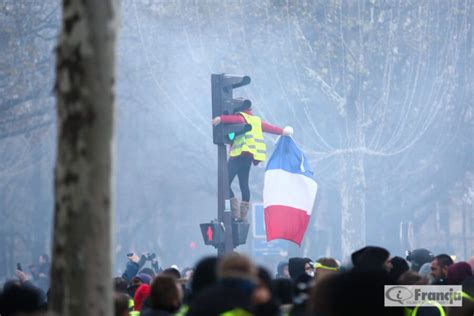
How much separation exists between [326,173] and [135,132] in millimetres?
6524

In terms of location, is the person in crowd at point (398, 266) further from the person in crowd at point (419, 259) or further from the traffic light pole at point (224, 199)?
the traffic light pole at point (224, 199)

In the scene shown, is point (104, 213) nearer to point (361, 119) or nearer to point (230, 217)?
point (230, 217)

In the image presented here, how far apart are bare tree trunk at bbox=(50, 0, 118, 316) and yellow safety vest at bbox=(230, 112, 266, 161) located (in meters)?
10.6

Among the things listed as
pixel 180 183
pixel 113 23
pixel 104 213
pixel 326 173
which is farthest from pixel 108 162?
pixel 180 183

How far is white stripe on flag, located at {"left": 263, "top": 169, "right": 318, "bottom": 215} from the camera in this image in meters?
16.8

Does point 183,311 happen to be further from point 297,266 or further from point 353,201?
point 353,201

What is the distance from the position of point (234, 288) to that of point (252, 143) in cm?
1057

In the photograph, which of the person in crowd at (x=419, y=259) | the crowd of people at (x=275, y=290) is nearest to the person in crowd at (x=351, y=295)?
the crowd of people at (x=275, y=290)

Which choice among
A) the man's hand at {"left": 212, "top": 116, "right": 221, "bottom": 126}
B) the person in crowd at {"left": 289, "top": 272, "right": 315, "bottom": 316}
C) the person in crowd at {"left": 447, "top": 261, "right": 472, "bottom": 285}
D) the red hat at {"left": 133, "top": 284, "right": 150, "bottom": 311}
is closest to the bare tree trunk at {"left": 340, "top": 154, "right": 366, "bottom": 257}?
the man's hand at {"left": 212, "top": 116, "right": 221, "bottom": 126}

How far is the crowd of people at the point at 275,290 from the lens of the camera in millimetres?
4953

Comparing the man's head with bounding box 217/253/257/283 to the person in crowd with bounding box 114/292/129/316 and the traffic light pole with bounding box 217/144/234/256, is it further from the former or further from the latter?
the traffic light pole with bounding box 217/144/234/256

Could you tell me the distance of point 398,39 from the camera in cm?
3728

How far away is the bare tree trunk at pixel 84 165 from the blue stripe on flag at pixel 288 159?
12.2 meters

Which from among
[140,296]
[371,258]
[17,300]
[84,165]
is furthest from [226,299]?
[140,296]
